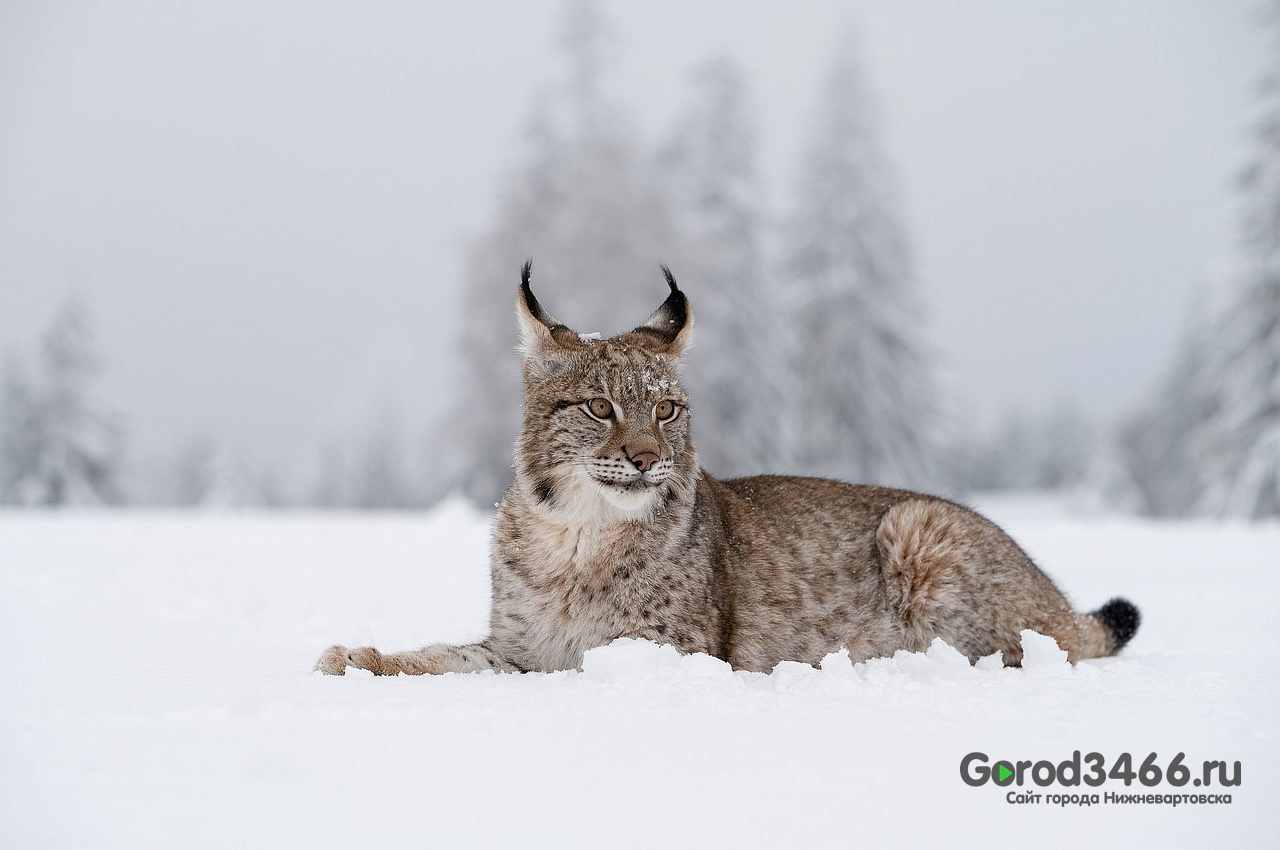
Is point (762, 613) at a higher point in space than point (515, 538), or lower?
lower

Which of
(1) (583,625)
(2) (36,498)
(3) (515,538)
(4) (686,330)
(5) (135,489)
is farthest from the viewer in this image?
(5) (135,489)

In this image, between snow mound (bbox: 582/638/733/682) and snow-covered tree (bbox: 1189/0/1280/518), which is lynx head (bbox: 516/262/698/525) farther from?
snow-covered tree (bbox: 1189/0/1280/518)

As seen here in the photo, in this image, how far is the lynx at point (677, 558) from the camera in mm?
5055

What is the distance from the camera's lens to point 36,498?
29.5 meters

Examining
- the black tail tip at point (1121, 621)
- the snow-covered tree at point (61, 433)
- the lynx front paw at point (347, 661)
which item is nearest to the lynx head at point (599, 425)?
the lynx front paw at point (347, 661)

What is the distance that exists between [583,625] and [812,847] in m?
2.31

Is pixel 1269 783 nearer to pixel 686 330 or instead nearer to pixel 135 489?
pixel 686 330

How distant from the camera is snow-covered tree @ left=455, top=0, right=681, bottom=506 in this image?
938 inches

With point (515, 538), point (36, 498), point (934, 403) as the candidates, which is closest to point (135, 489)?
point (36, 498)

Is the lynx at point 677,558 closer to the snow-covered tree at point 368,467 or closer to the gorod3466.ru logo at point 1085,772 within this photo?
the gorod3466.ru logo at point 1085,772

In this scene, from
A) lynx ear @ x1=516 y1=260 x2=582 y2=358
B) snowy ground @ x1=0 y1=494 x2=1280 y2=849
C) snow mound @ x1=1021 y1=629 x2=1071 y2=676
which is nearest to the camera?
snowy ground @ x1=0 y1=494 x2=1280 y2=849

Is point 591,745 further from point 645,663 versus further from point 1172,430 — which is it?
point 1172,430

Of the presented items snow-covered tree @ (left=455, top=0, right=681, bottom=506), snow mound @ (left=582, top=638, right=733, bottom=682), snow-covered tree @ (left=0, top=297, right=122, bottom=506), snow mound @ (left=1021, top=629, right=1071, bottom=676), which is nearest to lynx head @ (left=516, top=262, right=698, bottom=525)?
snow mound @ (left=582, top=638, right=733, bottom=682)

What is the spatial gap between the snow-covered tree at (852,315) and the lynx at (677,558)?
19285 millimetres
